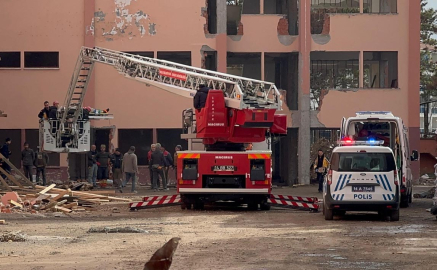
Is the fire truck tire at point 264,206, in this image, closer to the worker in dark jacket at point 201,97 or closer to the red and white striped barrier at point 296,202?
the red and white striped barrier at point 296,202

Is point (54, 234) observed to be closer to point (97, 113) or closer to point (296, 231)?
point (296, 231)

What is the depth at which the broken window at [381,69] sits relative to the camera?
131ft

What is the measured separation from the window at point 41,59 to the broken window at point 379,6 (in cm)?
1338

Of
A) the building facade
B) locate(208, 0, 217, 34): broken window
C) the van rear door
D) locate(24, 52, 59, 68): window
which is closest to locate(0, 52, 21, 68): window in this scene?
the building facade

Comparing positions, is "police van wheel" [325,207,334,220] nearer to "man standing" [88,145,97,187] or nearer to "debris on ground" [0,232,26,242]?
"debris on ground" [0,232,26,242]

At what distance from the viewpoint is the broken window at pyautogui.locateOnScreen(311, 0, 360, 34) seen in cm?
3981

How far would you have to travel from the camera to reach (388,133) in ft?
84.3

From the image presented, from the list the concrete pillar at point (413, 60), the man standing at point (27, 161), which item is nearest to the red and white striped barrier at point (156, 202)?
the man standing at point (27, 161)

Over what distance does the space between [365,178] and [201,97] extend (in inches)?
215

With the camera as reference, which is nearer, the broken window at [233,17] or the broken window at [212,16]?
the broken window at [212,16]

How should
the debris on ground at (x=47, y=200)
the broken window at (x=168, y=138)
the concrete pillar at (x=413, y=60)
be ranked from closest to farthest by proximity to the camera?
the debris on ground at (x=47, y=200), the broken window at (x=168, y=138), the concrete pillar at (x=413, y=60)

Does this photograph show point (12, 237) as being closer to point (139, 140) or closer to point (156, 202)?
point (156, 202)

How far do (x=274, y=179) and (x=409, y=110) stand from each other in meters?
7.22

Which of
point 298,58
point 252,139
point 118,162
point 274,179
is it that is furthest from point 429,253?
point 274,179
